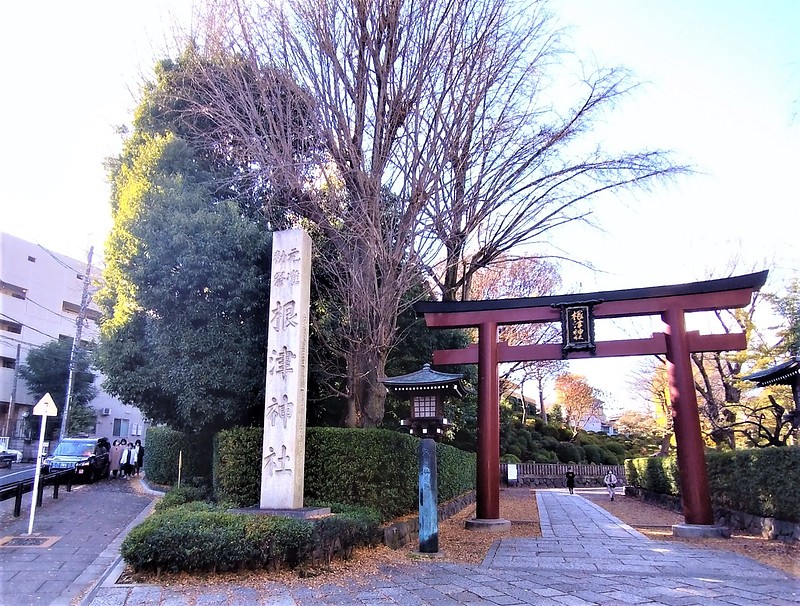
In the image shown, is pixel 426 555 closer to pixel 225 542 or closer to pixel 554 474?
pixel 225 542

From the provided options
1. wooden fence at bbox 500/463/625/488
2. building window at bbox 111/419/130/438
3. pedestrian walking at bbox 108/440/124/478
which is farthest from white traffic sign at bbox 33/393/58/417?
building window at bbox 111/419/130/438

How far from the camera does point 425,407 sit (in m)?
10.2

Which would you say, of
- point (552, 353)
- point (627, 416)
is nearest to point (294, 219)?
point (552, 353)

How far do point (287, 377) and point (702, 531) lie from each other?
26.8ft

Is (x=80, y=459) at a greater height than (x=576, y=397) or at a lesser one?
lesser

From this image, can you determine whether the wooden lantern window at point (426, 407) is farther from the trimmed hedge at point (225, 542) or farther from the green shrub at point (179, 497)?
the green shrub at point (179, 497)

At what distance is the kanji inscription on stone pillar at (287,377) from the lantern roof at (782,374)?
31.7 ft

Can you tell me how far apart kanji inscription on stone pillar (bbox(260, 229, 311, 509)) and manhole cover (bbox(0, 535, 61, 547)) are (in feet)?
11.8

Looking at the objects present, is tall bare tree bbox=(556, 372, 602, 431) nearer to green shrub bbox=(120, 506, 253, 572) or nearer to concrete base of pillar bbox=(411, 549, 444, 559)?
concrete base of pillar bbox=(411, 549, 444, 559)

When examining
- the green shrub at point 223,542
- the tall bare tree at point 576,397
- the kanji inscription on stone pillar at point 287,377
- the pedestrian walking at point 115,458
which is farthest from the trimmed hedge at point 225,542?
the tall bare tree at point 576,397

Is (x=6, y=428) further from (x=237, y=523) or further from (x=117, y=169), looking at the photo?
(x=237, y=523)

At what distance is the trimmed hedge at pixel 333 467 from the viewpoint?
918 centimetres

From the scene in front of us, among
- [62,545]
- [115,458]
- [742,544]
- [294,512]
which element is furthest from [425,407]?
[115,458]

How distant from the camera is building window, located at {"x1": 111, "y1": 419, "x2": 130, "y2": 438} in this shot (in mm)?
38094
